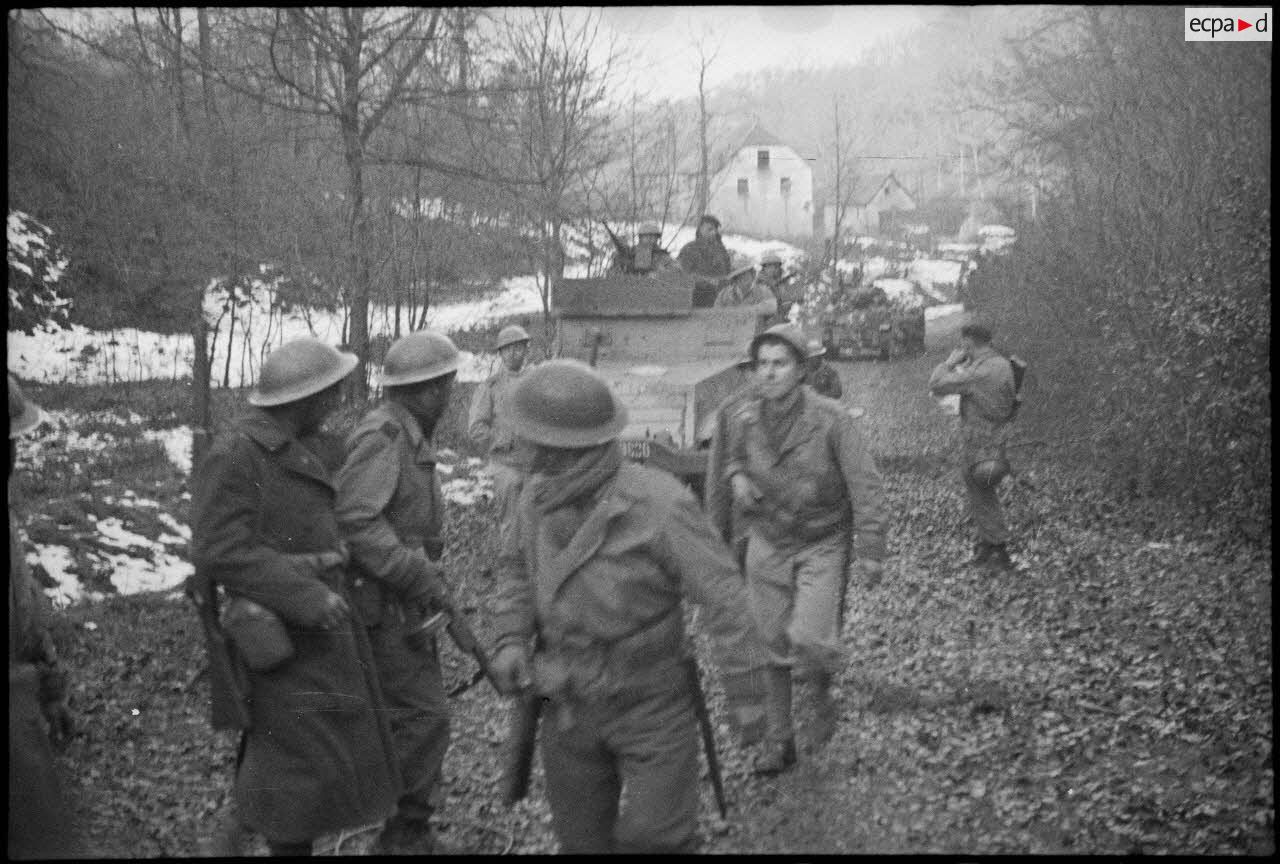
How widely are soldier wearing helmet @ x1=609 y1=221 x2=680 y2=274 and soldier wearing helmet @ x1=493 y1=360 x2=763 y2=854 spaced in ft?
27.2

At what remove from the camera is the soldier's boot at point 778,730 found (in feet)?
17.0

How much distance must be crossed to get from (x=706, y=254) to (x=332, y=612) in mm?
8808

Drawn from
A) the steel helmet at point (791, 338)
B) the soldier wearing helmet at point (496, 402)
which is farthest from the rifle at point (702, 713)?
the soldier wearing helmet at point (496, 402)

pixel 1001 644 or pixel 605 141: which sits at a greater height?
pixel 605 141

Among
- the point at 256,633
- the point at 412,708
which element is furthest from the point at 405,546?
the point at 256,633

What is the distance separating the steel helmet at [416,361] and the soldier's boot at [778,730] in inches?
76.2

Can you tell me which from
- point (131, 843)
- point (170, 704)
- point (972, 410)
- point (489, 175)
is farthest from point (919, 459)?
point (131, 843)

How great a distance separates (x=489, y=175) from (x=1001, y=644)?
20.1 ft

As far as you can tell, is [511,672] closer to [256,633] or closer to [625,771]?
[625,771]

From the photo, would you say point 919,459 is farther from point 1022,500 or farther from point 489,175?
point 489,175

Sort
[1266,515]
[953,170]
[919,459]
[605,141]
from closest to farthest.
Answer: [1266,515] < [919,459] < [605,141] < [953,170]

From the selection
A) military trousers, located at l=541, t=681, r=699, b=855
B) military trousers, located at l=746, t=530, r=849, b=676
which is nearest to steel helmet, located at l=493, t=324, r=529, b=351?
military trousers, located at l=746, t=530, r=849, b=676

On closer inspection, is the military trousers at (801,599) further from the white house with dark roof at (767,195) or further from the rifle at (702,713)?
the white house with dark roof at (767,195)

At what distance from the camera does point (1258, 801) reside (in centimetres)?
447
